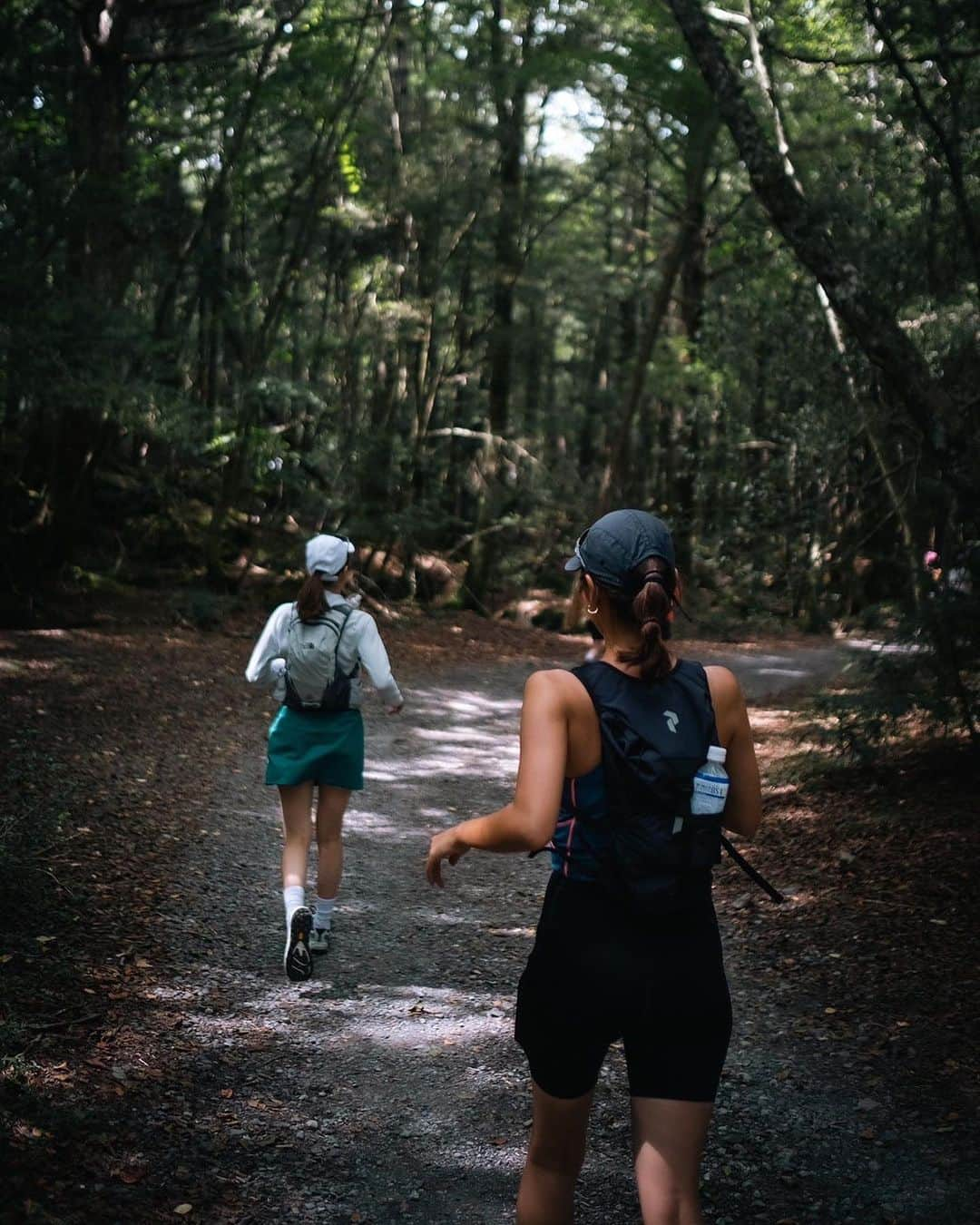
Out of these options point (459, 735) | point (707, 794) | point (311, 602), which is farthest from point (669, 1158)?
point (459, 735)

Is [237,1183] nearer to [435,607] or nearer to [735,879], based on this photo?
[735,879]

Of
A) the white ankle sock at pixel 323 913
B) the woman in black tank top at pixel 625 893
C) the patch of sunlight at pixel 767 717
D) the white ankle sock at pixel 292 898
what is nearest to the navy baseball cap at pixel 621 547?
the woman in black tank top at pixel 625 893

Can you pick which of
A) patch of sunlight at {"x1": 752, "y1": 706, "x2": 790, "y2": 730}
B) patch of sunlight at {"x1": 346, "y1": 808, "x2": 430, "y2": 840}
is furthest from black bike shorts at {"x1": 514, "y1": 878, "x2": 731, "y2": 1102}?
patch of sunlight at {"x1": 752, "y1": 706, "x2": 790, "y2": 730}

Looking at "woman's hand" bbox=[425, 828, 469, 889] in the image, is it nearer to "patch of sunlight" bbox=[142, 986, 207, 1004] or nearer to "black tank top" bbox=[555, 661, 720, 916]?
"black tank top" bbox=[555, 661, 720, 916]

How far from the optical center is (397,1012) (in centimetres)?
526

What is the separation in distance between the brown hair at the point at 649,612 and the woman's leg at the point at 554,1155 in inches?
39.0

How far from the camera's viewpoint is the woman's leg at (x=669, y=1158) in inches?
97.5

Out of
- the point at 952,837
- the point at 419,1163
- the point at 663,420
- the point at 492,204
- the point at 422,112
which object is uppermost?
the point at 422,112

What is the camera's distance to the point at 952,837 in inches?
282

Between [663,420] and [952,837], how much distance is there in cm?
2405

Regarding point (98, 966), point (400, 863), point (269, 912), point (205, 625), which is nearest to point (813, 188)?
point (205, 625)

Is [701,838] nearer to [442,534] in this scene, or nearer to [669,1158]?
[669,1158]

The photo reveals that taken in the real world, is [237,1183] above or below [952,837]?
below

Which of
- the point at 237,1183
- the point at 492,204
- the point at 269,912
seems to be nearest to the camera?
the point at 237,1183
